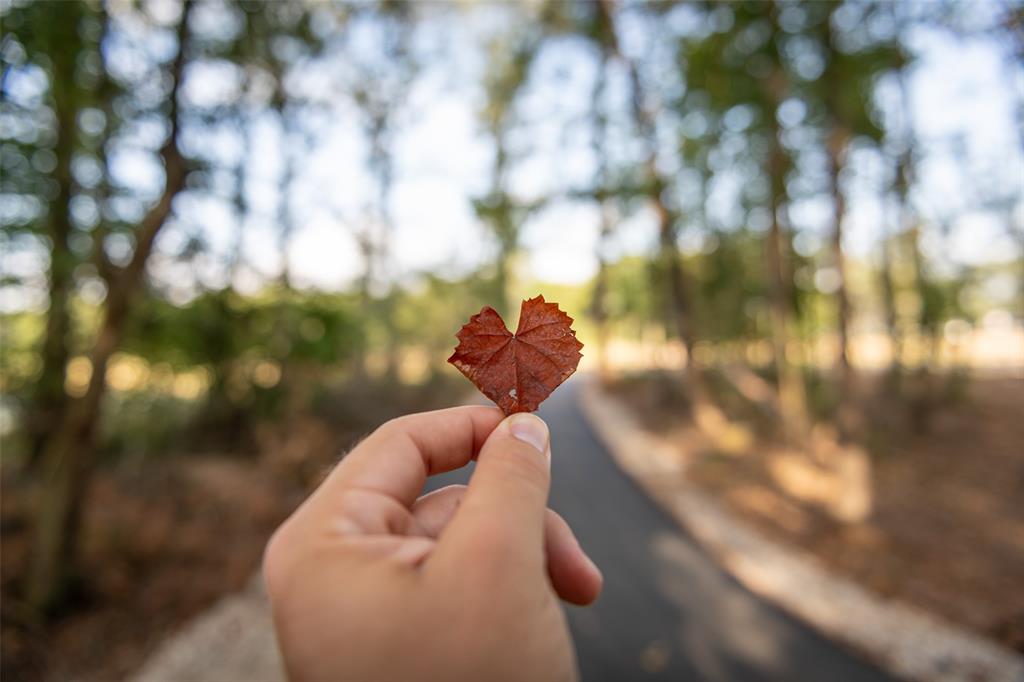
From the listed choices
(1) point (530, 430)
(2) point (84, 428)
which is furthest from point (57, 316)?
(1) point (530, 430)

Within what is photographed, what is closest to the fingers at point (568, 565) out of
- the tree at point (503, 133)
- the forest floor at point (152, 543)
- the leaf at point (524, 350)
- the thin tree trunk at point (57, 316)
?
the leaf at point (524, 350)

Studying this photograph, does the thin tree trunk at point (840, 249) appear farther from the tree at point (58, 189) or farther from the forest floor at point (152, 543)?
the tree at point (58, 189)

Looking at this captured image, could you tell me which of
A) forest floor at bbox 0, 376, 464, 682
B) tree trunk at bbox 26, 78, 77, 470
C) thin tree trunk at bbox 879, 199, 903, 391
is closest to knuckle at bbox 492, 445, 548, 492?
forest floor at bbox 0, 376, 464, 682

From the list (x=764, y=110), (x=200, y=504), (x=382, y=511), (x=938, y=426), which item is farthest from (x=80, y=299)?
(x=938, y=426)

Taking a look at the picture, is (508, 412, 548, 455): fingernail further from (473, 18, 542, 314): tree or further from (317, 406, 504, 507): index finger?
(473, 18, 542, 314): tree

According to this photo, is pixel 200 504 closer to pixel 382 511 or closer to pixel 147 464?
pixel 147 464

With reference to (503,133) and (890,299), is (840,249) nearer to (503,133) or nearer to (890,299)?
(890,299)
